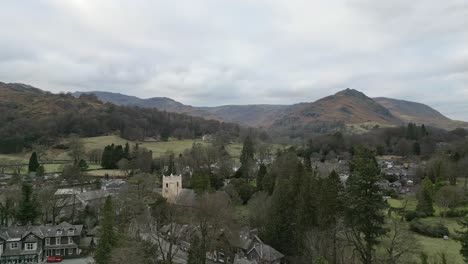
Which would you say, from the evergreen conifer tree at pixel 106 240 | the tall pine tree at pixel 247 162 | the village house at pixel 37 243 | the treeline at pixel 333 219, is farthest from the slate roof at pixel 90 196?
the tall pine tree at pixel 247 162

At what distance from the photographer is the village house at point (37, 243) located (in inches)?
1591

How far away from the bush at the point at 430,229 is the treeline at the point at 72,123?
103 metres

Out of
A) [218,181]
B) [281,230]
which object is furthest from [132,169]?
[281,230]

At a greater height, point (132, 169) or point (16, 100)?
point (16, 100)

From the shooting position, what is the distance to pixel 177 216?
139 ft

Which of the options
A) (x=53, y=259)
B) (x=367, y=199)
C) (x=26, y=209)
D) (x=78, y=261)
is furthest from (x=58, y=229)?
(x=367, y=199)

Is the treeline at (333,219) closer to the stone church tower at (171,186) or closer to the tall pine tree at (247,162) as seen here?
the stone church tower at (171,186)

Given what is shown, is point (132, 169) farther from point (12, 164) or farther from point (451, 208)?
point (451, 208)

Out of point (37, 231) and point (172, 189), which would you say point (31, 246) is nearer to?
point (37, 231)

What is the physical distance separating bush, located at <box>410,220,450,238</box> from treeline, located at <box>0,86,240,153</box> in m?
103

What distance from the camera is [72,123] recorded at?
431 feet

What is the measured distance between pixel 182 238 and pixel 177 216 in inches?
99.7

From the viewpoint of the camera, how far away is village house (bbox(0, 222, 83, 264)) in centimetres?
4041

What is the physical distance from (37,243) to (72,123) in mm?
97232
